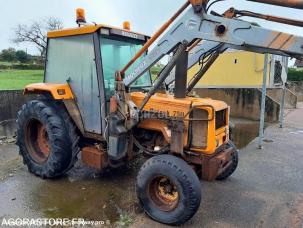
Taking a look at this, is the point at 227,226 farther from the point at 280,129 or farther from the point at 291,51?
the point at 280,129

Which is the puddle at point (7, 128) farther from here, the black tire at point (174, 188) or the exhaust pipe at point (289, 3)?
the exhaust pipe at point (289, 3)

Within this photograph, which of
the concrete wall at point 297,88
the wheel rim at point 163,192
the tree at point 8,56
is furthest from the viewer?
the tree at point 8,56

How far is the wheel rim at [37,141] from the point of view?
5.01 meters

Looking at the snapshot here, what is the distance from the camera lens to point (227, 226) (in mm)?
3535

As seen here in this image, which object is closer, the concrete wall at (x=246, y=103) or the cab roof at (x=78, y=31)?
the cab roof at (x=78, y=31)

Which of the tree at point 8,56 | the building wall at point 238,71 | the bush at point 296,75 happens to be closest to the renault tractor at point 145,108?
the building wall at point 238,71

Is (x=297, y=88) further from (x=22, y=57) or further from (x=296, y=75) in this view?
(x=22, y=57)

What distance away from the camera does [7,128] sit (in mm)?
7176

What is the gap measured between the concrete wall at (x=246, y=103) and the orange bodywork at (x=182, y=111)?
7.31 m

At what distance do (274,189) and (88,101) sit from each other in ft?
10.3

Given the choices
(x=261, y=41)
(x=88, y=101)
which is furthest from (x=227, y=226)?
(x=88, y=101)

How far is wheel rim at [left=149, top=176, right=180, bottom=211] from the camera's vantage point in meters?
3.69

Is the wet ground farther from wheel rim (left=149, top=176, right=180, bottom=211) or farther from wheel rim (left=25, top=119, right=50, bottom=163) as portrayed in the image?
wheel rim (left=25, top=119, right=50, bottom=163)

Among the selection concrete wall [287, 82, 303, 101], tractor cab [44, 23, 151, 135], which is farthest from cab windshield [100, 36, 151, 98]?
concrete wall [287, 82, 303, 101]
